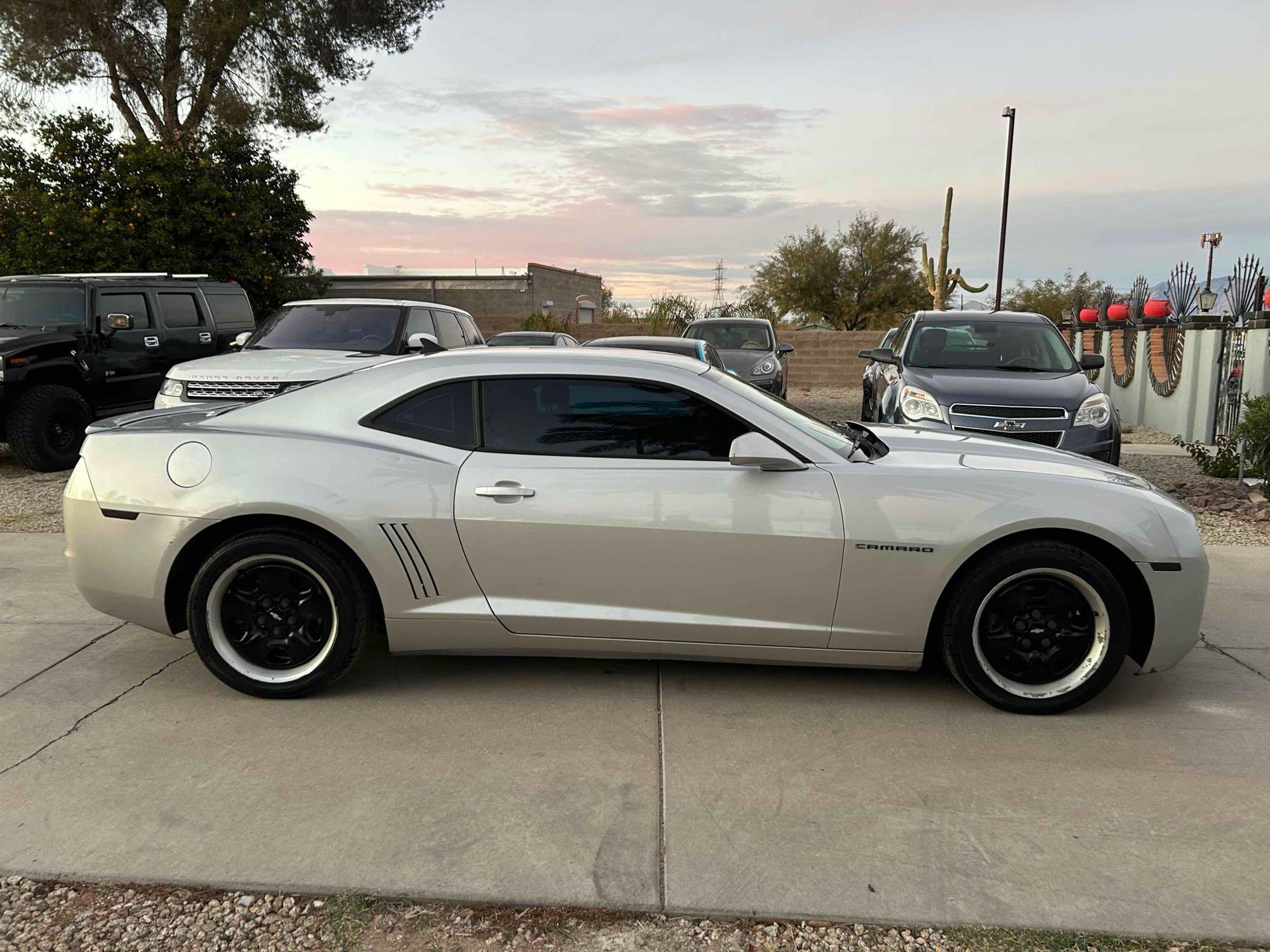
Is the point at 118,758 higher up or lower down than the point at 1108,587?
lower down

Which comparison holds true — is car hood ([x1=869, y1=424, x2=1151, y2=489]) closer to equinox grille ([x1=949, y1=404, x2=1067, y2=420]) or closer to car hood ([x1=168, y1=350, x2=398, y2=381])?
equinox grille ([x1=949, y1=404, x2=1067, y2=420])

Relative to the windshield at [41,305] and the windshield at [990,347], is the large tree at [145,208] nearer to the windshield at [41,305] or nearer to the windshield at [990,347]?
the windshield at [41,305]

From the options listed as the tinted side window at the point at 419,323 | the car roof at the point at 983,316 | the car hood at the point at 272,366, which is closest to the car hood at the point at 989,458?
the car hood at the point at 272,366

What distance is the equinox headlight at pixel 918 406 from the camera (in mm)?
7711

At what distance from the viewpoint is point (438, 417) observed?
397 cm

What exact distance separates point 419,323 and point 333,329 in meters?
0.85

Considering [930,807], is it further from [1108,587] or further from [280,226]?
[280,226]

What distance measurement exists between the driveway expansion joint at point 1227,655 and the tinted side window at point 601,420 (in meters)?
2.51

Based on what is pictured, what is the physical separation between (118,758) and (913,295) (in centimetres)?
3936

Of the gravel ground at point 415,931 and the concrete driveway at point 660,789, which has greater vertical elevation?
the concrete driveway at point 660,789

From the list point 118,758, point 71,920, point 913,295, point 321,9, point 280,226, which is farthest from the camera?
point 913,295

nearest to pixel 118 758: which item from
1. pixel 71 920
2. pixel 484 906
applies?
pixel 71 920

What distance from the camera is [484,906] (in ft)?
8.73

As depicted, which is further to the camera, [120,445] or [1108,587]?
[120,445]
